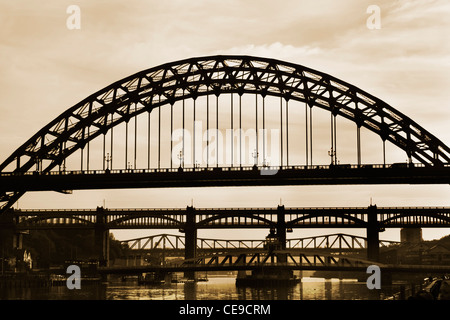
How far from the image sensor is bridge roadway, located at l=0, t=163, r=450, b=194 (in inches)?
3280

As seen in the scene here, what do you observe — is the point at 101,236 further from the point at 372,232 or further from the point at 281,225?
the point at 372,232

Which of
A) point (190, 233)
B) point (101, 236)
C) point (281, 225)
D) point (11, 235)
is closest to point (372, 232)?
point (281, 225)

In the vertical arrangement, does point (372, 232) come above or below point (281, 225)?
below

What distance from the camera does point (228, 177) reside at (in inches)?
3393

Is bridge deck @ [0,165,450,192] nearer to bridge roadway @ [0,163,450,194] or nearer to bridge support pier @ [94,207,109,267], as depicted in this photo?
bridge roadway @ [0,163,450,194]

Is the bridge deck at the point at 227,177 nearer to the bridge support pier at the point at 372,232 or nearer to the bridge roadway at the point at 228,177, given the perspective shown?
the bridge roadway at the point at 228,177

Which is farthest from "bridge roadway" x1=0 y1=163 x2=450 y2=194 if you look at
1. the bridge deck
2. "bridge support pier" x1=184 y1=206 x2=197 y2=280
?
"bridge support pier" x1=184 y1=206 x2=197 y2=280

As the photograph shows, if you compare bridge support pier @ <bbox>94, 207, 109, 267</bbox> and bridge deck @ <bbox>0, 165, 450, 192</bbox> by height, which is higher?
bridge deck @ <bbox>0, 165, 450, 192</bbox>

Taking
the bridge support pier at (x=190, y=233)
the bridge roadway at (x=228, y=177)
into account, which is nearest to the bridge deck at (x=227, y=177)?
the bridge roadway at (x=228, y=177)

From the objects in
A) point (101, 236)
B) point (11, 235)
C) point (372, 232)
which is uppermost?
point (11, 235)

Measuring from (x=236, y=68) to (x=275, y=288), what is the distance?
45.3 m

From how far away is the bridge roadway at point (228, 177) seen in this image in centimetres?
8331

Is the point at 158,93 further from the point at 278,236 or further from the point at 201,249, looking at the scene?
the point at 201,249
